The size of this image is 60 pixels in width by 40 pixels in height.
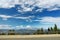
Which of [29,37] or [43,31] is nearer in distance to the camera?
[29,37]

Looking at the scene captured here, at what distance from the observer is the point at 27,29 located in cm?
645

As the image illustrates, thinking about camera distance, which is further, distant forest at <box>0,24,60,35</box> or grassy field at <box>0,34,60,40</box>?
distant forest at <box>0,24,60,35</box>

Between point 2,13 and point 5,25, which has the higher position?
point 2,13

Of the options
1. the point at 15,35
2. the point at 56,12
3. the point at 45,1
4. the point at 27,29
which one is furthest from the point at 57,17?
the point at 15,35

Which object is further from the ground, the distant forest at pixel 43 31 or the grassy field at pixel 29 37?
the distant forest at pixel 43 31

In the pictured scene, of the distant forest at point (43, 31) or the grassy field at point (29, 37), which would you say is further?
the distant forest at point (43, 31)

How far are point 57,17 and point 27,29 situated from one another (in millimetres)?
1124

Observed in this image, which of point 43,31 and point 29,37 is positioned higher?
point 43,31

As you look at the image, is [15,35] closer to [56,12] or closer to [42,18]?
[42,18]

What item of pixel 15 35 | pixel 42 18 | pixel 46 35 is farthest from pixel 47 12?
pixel 15 35

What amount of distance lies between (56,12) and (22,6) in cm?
119

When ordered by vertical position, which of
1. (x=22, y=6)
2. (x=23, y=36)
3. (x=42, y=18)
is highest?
(x=22, y=6)

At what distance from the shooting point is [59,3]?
21.9 feet

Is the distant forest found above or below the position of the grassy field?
above
